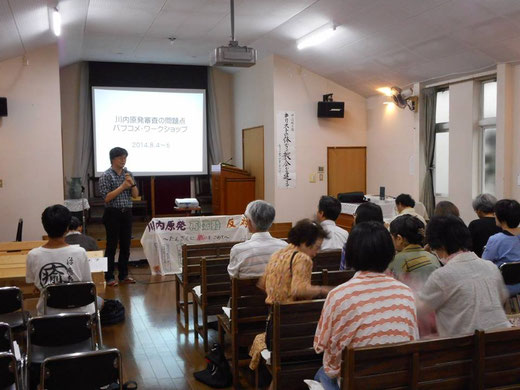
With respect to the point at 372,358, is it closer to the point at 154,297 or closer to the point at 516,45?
the point at 154,297

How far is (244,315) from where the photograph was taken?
302cm

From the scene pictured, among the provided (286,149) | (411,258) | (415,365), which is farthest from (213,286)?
(286,149)

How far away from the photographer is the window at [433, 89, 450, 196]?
7.61 m

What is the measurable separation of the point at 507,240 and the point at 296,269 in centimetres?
163

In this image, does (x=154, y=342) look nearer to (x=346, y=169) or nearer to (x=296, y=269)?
(x=296, y=269)

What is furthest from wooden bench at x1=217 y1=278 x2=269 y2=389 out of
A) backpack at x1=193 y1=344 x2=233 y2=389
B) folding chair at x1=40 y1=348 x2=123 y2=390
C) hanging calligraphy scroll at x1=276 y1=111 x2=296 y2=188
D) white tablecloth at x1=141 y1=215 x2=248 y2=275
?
hanging calligraphy scroll at x1=276 y1=111 x2=296 y2=188

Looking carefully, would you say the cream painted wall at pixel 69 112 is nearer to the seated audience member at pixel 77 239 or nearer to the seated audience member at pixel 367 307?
the seated audience member at pixel 77 239

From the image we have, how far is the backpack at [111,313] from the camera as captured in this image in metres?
4.46

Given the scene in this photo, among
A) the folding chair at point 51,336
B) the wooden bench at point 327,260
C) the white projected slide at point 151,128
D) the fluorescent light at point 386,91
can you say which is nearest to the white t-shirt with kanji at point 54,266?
the folding chair at point 51,336

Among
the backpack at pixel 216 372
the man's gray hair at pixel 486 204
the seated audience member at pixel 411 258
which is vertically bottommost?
the backpack at pixel 216 372

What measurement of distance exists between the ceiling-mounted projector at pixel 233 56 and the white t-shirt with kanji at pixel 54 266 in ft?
9.83

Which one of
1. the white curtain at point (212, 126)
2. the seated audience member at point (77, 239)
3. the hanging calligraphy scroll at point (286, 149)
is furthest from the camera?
the white curtain at point (212, 126)

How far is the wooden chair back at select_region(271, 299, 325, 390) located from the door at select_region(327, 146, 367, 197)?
6955mm

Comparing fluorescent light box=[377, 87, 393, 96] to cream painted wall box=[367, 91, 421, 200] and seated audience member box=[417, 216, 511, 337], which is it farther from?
seated audience member box=[417, 216, 511, 337]
